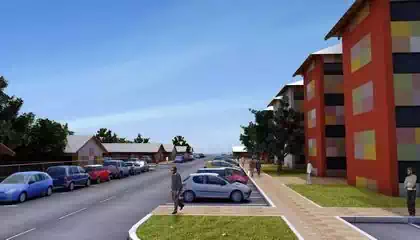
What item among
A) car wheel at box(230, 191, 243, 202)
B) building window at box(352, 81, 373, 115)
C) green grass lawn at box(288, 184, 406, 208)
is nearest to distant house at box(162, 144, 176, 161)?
building window at box(352, 81, 373, 115)

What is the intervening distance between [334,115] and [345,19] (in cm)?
1168

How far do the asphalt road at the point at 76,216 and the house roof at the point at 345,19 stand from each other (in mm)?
17047

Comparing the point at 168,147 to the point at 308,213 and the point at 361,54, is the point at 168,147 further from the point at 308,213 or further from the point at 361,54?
the point at 308,213

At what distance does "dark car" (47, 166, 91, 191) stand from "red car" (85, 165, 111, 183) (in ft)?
14.4

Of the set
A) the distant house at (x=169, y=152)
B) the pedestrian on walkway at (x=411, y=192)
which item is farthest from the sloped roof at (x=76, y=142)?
the distant house at (x=169, y=152)

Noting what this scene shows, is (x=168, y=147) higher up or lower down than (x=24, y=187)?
higher up

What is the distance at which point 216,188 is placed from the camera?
20.9 meters

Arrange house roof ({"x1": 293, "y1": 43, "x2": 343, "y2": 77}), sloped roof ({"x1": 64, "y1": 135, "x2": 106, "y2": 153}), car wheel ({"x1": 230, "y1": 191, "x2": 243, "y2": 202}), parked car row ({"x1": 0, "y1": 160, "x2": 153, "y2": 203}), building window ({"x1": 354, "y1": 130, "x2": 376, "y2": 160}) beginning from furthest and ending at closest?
sloped roof ({"x1": 64, "y1": 135, "x2": 106, "y2": 153})
house roof ({"x1": 293, "y1": 43, "x2": 343, "y2": 77})
building window ({"x1": 354, "y1": 130, "x2": 376, "y2": 160})
parked car row ({"x1": 0, "y1": 160, "x2": 153, "y2": 203})
car wheel ({"x1": 230, "y1": 191, "x2": 243, "y2": 202})

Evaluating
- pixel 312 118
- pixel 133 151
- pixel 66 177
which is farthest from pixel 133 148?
pixel 66 177

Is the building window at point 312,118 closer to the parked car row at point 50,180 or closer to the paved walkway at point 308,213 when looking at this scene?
the parked car row at point 50,180

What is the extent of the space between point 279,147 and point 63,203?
96.1ft

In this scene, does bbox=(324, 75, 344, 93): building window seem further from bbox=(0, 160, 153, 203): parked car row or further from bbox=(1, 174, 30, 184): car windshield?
bbox=(1, 174, 30, 184): car windshield

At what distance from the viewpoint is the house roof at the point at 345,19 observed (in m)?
25.7

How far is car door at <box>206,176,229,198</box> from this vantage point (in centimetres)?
2086
